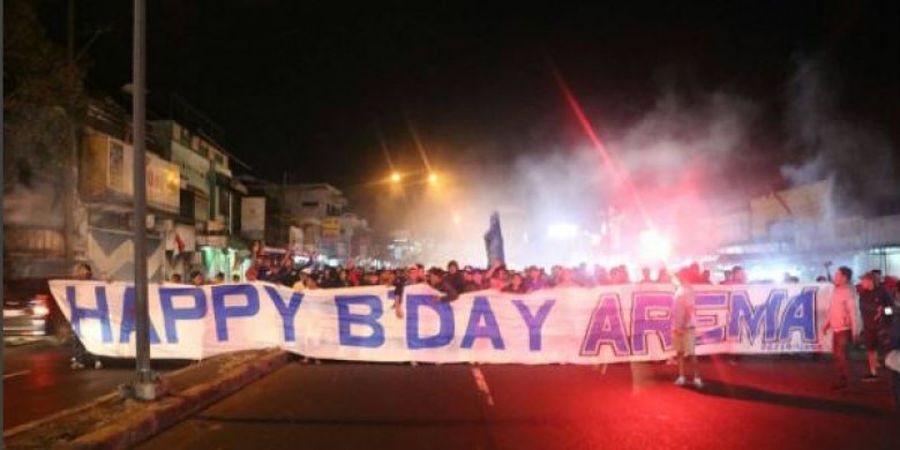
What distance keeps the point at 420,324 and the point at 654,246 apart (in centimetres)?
1722

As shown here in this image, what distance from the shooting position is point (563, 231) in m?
48.1

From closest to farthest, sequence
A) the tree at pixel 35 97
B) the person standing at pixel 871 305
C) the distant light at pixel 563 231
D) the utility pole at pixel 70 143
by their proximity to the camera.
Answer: the person standing at pixel 871 305, the tree at pixel 35 97, the utility pole at pixel 70 143, the distant light at pixel 563 231

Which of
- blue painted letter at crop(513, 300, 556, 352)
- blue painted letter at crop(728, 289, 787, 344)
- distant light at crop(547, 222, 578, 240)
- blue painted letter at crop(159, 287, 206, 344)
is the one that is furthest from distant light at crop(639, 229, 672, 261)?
blue painted letter at crop(159, 287, 206, 344)

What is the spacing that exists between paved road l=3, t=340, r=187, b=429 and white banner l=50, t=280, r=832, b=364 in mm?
1033

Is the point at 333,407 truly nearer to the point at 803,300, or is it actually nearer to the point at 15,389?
the point at 15,389

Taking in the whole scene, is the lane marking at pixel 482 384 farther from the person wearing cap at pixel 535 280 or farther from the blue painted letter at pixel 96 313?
the blue painted letter at pixel 96 313

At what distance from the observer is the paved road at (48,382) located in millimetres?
10102

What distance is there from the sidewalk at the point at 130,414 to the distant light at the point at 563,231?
36.7 metres

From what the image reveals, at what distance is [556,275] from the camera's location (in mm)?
17703

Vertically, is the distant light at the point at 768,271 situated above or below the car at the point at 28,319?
above

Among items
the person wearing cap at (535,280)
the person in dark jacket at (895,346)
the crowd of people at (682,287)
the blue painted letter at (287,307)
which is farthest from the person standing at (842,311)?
the blue painted letter at (287,307)

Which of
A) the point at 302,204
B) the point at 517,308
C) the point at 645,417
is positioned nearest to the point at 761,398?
the point at 645,417

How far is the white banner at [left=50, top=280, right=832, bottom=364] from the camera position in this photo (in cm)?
1472

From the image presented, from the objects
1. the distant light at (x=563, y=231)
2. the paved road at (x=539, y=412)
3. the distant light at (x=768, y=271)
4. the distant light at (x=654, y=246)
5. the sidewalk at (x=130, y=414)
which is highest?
the distant light at (x=563, y=231)
